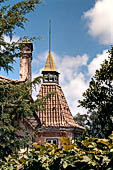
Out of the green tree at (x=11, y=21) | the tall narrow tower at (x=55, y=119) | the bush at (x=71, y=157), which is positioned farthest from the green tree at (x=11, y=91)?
the tall narrow tower at (x=55, y=119)

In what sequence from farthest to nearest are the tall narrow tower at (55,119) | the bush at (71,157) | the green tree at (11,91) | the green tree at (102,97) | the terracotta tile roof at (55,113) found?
the terracotta tile roof at (55,113) → the tall narrow tower at (55,119) → the green tree at (102,97) → the green tree at (11,91) → the bush at (71,157)

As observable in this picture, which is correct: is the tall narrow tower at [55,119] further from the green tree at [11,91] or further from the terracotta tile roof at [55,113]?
the green tree at [11,91]

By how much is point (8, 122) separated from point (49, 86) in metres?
16.6

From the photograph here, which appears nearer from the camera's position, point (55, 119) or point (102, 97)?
point (102, 97)

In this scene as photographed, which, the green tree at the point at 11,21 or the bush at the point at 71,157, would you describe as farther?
the green tree at the point at 11,21

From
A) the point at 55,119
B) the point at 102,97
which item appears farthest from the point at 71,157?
the point at 55,119

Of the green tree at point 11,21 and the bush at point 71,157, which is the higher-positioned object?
the green tree at point 11,21

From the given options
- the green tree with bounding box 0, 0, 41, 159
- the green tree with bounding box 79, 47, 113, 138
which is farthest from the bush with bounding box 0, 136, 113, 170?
the green tree with bounding box 79, 47, 113, 138

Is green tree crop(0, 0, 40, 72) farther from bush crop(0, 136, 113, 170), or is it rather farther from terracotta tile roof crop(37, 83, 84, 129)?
terracotta tile roof crop(37, 83, 84, 129)

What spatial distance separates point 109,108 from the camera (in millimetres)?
14891

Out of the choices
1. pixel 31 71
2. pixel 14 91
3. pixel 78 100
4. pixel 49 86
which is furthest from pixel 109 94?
pixel 49 86

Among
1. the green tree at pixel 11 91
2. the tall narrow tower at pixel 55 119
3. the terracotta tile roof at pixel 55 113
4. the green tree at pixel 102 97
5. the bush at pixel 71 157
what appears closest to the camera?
the bush at pixel 71 157

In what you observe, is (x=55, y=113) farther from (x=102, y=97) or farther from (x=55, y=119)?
(x=102, y=97)

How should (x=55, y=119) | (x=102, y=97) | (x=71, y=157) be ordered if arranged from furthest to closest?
(x=55, y=119) → (x=102, y=97) → (x=71, y=157)
